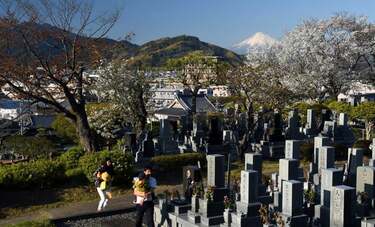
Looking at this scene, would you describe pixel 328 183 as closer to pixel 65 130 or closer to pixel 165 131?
pixel 165 131

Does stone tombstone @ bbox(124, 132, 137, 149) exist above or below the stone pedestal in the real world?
above

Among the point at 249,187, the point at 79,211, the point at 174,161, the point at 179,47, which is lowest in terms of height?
the point at 79,211

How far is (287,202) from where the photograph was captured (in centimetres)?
1027

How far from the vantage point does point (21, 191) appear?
14.8 meters

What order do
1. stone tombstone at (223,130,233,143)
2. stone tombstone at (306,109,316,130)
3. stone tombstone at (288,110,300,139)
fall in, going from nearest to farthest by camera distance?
stone tombstone at (223,130,233,143) < stone tombstone at (288,110,300,139) < stone tombstone at (306,109,316,130)

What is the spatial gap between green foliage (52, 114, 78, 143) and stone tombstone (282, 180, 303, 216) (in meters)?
18.6

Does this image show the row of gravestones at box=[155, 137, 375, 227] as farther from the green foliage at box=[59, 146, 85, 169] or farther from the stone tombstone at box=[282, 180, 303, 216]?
the green foliage at box=[59, 146, 85, 169]

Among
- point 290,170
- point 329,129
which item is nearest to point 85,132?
point 290,170

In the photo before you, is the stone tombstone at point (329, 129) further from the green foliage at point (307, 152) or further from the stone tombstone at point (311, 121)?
the green foliage at point (307, 152)

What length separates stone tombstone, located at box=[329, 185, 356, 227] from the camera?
9445mm

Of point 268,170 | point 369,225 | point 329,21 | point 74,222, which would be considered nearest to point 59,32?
point 74,222

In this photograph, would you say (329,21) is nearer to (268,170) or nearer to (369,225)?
(268,170)

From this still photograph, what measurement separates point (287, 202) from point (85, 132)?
374 inches

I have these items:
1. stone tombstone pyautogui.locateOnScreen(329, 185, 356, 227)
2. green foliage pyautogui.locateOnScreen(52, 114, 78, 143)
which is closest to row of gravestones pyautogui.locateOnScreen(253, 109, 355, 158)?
green foliage pyautogui.locateOnScreen(52, 114, 78, 143)
